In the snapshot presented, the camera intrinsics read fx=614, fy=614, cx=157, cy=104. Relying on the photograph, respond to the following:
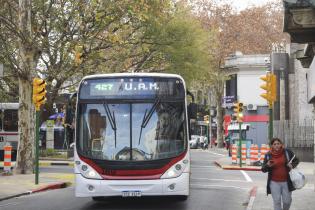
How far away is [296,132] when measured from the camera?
126 feet

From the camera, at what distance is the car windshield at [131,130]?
43.4 feet

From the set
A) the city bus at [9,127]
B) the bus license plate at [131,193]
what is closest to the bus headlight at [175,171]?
the bus license plate at [131,193]

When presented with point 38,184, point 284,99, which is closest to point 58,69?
point 38,184

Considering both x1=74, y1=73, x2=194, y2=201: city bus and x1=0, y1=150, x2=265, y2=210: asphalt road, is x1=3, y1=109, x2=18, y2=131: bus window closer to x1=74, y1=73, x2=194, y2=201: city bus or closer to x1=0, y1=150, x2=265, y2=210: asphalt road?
x1=0, y1=150, x2=265, y2=210: asphalt road

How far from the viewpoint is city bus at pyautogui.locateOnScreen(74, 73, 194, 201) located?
13.1m

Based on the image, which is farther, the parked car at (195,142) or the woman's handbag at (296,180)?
the parked car at (195,142)

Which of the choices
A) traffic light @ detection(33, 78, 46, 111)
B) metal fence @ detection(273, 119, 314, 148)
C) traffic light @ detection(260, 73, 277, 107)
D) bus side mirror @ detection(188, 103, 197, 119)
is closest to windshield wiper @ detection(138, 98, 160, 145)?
bus side mirror @ detection(188, 103, 197, 119)

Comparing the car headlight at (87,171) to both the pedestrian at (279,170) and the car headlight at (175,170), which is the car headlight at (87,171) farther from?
the pedestrian at (279,170)

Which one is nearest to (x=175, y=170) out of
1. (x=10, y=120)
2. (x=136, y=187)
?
(x=136, y=187)

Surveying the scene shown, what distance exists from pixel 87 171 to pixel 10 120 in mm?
19126

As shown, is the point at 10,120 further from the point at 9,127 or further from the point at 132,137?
the point at 132,137

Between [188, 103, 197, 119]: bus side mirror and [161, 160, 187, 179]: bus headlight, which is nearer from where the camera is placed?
[161, 160, 187, 179]: bus headlight

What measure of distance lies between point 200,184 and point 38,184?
17.6 ft

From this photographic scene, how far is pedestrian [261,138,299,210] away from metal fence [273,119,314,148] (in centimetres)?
2697
